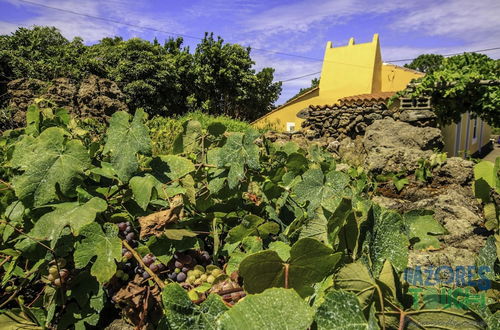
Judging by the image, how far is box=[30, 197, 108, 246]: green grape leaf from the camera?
783 mm

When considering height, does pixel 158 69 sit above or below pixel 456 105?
above

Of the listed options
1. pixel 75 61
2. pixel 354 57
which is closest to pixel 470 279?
pixel 354 57

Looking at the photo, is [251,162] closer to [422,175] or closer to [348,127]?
[422,175]

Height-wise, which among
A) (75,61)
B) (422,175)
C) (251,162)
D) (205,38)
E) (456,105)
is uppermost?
(205,38)

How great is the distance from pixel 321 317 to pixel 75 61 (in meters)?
17.9

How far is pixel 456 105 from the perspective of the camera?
7.72 meters

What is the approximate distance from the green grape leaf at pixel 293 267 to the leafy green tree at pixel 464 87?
8.16 m

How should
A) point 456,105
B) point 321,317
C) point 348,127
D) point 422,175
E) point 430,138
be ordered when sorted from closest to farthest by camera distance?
point 321,317, point 422,175, point 430,138, point 456,105, point 348,127

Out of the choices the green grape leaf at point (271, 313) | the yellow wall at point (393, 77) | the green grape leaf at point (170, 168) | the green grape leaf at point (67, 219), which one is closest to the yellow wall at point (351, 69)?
the yellow wall at point (393, 77)

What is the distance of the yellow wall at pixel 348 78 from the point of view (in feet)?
49.9

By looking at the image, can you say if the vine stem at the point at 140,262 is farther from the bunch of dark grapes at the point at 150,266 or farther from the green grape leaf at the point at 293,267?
the green grape leaf at the point at 293,267

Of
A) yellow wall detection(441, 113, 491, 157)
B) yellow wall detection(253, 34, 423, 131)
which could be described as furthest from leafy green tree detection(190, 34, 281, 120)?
yellow wall detection(441, 113, 491, 157)

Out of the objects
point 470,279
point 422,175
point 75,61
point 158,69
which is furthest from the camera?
point 158,69

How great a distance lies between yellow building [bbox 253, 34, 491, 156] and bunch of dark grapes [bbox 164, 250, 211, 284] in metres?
14.1
